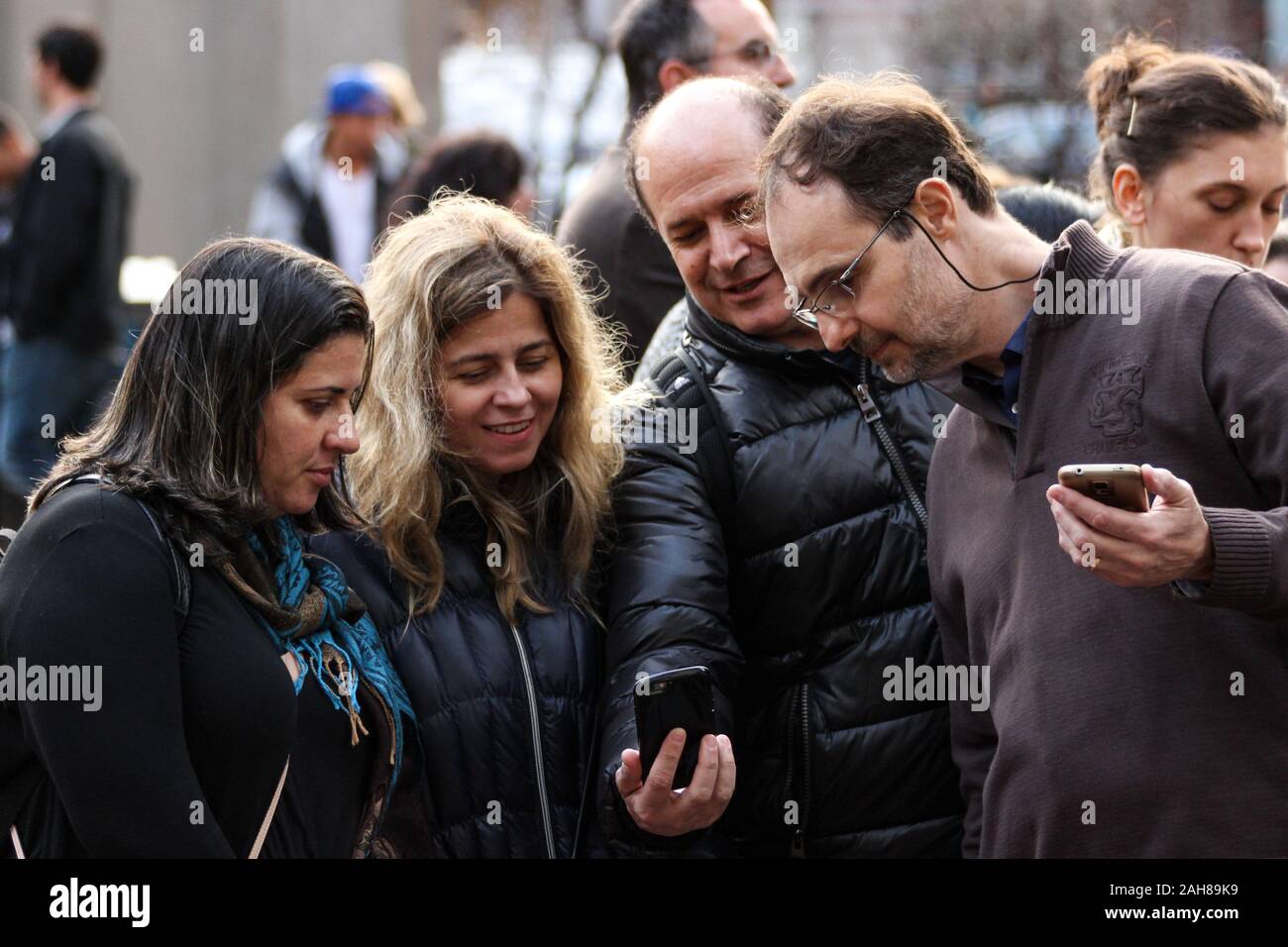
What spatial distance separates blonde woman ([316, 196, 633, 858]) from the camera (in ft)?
10.1

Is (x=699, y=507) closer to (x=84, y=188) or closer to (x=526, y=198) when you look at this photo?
(x=526, y=198)

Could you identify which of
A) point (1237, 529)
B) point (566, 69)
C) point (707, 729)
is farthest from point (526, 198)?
point (566, 69)

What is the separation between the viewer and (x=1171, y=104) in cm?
378

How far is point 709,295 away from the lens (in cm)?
351

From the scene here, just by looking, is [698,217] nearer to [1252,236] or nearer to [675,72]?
[1252,236]

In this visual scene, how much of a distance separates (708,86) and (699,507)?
95cm

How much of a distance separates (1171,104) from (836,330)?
1254mm

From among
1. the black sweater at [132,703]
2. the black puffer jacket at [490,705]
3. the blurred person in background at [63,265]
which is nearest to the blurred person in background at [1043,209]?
the black puffer jacket at [490,705]

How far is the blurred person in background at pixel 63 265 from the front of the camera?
7.96 meters

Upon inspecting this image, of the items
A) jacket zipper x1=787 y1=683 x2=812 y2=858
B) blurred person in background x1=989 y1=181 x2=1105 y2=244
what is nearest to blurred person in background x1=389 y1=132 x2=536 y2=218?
blurred person in background x1=989 y1=181 x2=1105 y2=244

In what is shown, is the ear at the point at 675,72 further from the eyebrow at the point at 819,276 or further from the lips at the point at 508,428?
the eyebrow at the point at 819,276

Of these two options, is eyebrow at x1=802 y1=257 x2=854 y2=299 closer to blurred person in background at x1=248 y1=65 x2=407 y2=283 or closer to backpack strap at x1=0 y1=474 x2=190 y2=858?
backpack strap at x1=0 y1=474 x2=190 y2=858

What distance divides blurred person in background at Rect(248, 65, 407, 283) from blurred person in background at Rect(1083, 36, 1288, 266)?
14.8ft

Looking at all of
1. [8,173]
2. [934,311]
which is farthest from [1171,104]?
[8,173]
